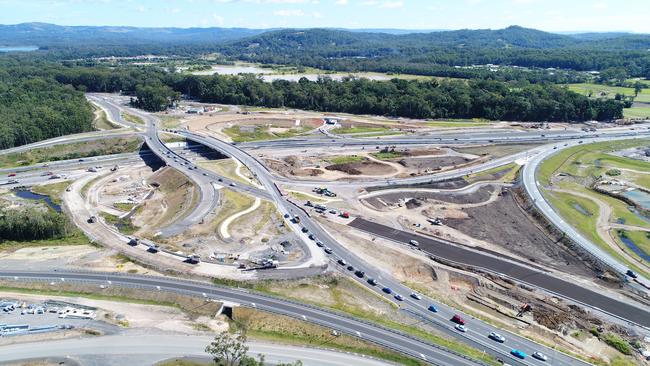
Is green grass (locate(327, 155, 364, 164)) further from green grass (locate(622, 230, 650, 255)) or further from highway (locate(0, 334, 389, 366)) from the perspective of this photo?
highway (locate(0, 334, 389, 366))

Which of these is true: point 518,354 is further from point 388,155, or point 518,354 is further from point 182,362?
point 388,155

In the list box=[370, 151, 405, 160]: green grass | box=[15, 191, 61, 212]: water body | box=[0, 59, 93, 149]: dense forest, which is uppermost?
box=[0, 59, 93, 149]: dense forest

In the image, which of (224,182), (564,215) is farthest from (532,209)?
(224,182)

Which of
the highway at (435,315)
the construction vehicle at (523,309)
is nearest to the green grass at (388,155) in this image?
the highway at (435,315)

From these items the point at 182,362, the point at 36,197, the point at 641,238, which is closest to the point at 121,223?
the point at 36,197

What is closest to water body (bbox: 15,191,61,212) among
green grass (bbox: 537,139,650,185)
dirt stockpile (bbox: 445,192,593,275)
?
dirt stockpile (bbox: 445,192,593,275)

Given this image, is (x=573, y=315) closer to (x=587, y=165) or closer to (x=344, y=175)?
(x=344, y=175)
